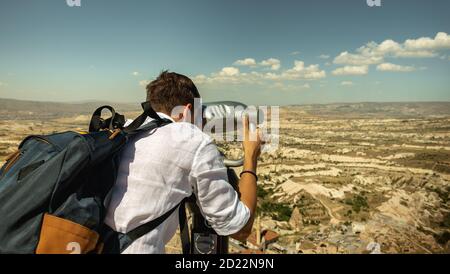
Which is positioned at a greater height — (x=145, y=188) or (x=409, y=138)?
(x=145, y=188)

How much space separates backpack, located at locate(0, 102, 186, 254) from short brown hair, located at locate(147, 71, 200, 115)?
12.2 inches

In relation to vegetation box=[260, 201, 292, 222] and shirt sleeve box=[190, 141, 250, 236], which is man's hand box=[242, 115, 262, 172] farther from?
vegetation box=[260, 201, 292, 222]

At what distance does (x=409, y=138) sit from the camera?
68.6 metres

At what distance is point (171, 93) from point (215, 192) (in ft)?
1.50

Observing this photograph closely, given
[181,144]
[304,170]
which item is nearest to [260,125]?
[181,144]

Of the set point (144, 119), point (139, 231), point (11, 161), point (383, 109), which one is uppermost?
point (144, 119)

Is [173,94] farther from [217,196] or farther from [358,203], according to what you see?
[358,203]

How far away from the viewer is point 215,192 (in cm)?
108

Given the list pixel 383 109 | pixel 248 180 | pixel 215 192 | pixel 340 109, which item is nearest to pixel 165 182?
pixel 215 192

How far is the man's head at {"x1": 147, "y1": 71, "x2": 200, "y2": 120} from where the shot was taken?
130 centimetres

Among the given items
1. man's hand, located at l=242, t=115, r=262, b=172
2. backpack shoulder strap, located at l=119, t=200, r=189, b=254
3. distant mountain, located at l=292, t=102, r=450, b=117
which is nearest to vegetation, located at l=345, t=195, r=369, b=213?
man's hand, located at l=242, t=115, r=262, b=172

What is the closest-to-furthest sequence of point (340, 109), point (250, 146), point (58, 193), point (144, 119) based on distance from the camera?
point (58, 193), point (144, 119), point (250, 146), point (340, 109)

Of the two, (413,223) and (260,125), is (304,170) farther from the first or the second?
(260,125)
